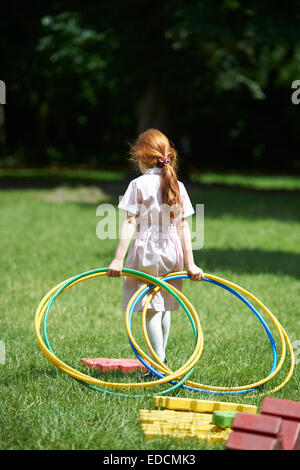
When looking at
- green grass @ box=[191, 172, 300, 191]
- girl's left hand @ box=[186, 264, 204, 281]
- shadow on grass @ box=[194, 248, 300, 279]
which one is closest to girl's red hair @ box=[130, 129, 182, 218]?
girl's left hand @ box=[186, 264, 204, 281]

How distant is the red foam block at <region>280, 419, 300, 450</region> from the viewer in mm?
2951

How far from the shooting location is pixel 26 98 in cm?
3438

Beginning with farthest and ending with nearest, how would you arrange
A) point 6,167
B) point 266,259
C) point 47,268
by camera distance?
point 6,167 < point 266,259 < point 47,268

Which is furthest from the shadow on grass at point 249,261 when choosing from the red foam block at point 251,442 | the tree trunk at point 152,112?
the tree trunk at point 152,112

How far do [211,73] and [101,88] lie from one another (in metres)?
11.3

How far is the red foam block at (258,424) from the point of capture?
287cm

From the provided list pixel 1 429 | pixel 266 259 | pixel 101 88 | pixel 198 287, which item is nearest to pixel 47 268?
pixel 198 287

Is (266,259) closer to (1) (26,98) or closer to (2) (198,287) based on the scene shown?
(2) (198,287)

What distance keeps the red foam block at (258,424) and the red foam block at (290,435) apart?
0.07m

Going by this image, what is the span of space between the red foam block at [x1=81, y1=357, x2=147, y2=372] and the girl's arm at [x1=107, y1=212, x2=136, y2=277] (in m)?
0.70

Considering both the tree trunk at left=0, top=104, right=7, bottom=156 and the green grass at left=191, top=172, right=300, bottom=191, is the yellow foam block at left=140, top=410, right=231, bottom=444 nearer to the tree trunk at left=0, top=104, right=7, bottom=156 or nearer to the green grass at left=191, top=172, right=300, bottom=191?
the green grass at left=191, top=172, right=300, bottom=191

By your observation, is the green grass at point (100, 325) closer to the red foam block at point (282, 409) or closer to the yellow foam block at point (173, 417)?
the yellow foam block at point (173, 417)

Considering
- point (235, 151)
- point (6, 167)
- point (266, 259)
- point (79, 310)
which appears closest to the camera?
point (79, 310)

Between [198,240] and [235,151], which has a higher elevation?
[235,151]
